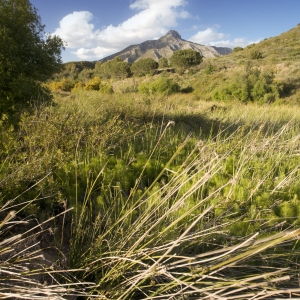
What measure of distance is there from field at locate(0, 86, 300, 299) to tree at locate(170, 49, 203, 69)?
33924mm

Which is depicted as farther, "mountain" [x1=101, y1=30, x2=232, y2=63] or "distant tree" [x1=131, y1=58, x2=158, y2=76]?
"mountain" [x1=101, y1=30, x2=232, y2=63]

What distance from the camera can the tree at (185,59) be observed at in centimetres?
3556

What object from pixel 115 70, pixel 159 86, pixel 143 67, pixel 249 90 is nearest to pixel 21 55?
pixel 159 86

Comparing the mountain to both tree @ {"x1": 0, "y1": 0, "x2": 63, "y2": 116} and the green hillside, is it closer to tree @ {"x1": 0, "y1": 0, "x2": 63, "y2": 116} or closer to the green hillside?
tree @ {"x1": 0, "y1": 0, "x2": 63, "y2": 116}

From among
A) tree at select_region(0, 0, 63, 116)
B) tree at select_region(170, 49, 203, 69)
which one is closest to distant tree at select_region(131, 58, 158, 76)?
tree at select_region(170, 49, 203, 69)

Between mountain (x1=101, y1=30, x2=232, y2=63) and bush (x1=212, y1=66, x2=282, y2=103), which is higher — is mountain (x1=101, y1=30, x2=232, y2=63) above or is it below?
above

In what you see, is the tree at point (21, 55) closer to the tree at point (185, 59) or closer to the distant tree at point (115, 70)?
the distant tree at point (115, 70)

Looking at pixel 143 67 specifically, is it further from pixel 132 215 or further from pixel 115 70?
pixel 132 215

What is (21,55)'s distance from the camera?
4.46 metres

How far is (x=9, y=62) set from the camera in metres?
4.06

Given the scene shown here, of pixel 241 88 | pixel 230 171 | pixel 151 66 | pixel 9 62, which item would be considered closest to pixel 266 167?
pixel 230 171

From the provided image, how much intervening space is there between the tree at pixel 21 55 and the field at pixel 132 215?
1.35 metres

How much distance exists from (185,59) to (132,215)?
119 ft

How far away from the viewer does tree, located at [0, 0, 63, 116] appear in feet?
13.5
